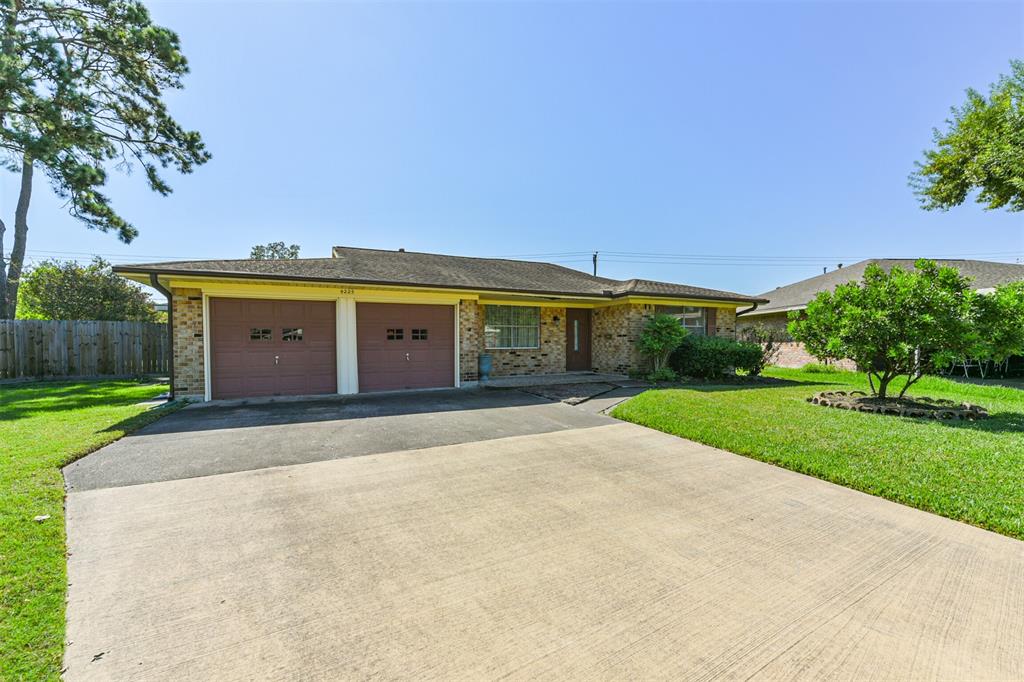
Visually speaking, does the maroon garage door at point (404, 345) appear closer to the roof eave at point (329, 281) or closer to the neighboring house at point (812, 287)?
the roof eave at point (329, 281)

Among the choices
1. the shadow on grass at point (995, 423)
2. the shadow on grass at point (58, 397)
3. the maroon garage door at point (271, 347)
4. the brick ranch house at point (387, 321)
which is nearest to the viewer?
the shadow on grass at point (995, 423)

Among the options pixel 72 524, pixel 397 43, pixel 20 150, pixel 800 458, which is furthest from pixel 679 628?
pixel 20 150

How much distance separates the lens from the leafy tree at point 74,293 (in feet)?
64.4

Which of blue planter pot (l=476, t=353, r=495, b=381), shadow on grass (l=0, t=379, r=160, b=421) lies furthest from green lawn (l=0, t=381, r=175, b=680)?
blue planter pot (l=476, t=353, r=495, b=381)

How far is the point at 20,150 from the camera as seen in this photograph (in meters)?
11.9

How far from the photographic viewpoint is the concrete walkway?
1947 millimetres

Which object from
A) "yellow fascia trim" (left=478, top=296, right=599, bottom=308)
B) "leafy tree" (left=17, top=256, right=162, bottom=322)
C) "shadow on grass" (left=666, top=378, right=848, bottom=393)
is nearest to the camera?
"shadow on grass" (left=666, top=378, right=848, bottom=393)

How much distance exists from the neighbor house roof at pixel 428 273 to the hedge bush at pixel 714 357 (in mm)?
1729

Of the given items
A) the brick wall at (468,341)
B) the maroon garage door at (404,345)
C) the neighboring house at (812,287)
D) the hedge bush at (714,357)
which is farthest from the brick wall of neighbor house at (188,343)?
the neighboring house at (812,287)

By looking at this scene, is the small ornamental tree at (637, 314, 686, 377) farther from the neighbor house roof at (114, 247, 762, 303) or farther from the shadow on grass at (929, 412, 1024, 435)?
the shadow on grass at (929, 412, 1024, 435)

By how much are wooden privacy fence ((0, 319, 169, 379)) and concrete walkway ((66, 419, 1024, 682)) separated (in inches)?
494

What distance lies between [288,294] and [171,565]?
7584mm

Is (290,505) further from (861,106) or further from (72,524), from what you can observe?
(861,106)

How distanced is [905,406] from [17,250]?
93.8 ft
